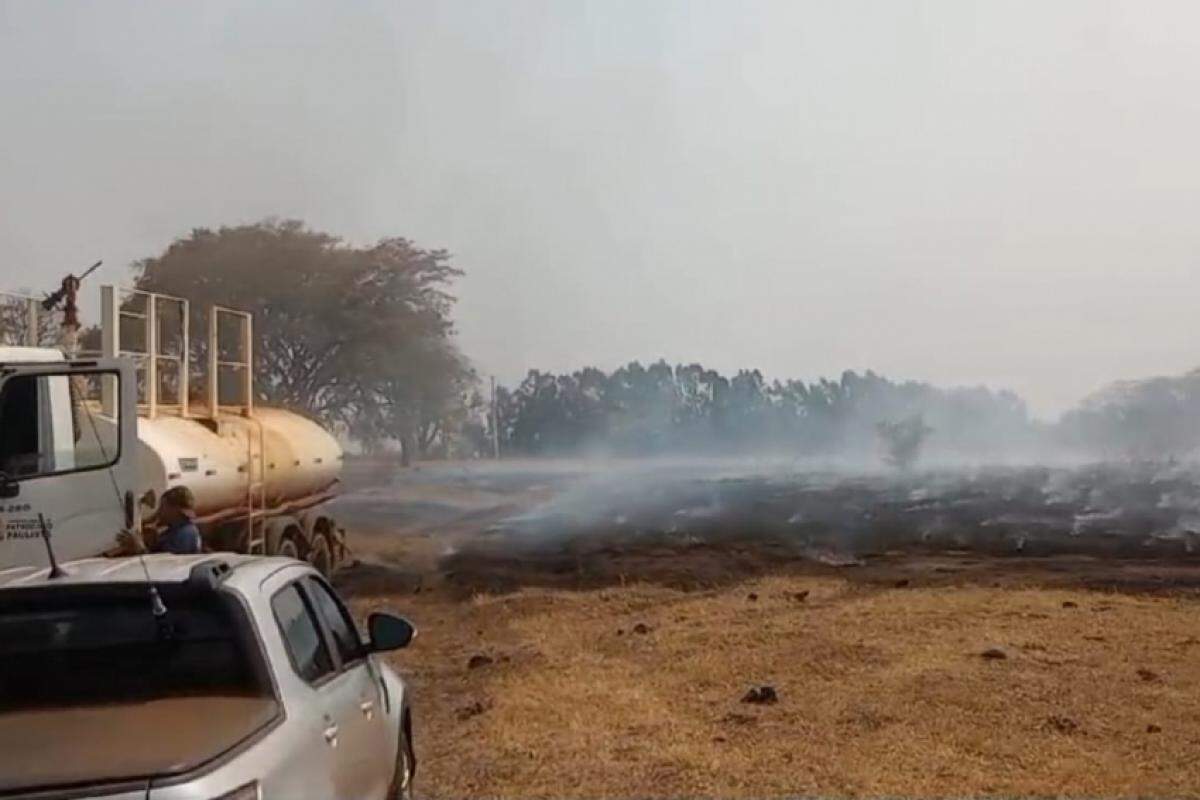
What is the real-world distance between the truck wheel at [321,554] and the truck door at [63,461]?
24.3ft

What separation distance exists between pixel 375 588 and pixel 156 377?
6.58m

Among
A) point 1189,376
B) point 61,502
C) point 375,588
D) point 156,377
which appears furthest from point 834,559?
point 1189,376

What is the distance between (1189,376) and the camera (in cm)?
5591

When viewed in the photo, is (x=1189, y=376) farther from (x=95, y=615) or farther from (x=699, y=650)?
(x=95, y=615)

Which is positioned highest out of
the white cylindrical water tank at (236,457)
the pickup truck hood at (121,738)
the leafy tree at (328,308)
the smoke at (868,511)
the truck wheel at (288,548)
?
the leafy tree at (328,308)

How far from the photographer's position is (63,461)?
1059 cm

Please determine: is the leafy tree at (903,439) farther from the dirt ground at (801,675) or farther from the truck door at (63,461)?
the truck door at (63,461)

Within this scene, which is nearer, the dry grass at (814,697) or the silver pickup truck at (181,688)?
the silver pickup truck at (181,688)

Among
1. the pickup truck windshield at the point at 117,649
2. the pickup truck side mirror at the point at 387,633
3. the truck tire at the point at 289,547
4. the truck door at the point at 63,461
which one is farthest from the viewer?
the truck tire at the point at 289,547

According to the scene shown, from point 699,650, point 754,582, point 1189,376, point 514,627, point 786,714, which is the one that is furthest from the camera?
point 1189,376

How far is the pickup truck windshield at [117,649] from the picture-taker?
16.3 ft

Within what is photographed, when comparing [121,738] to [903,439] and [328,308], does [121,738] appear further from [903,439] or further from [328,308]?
[903,439]

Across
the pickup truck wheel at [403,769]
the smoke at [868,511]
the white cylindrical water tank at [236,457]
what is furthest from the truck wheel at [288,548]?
the pickup truck wheel at [403,769]

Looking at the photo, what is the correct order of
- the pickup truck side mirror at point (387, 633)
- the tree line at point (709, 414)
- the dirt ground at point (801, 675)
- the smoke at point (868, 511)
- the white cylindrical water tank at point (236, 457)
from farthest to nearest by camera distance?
1. the tree line at point (709, 414)
2. the smoke at point (868, 511)
3. the white cylindrical water tank at point (236, 457)
4. the dirt ground at point (801, 675)
5. the pickup truck side mirror at point (387, 633)
